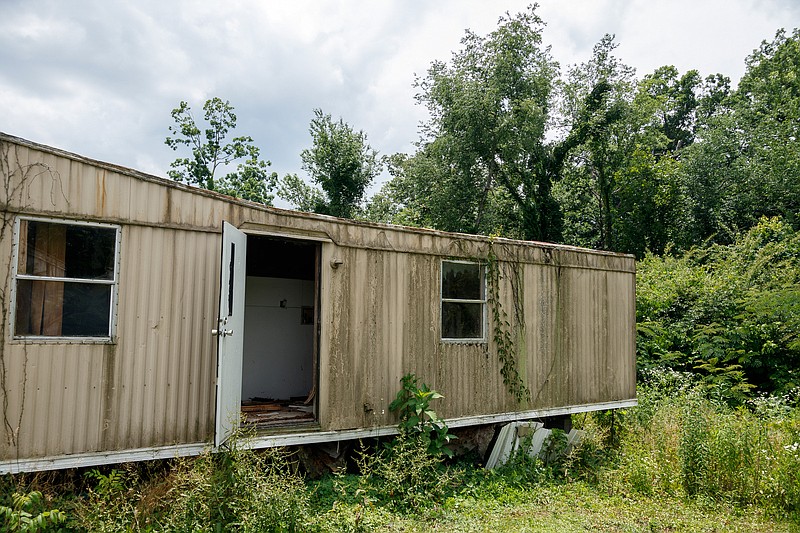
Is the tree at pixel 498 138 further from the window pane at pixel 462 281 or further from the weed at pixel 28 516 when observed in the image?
the weed at pixel 28 516

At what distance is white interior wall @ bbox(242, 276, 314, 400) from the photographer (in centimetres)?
891

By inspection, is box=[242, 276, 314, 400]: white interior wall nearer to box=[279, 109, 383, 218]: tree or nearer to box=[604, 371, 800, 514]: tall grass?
box=[604, 371, 800, 514]: tall grass

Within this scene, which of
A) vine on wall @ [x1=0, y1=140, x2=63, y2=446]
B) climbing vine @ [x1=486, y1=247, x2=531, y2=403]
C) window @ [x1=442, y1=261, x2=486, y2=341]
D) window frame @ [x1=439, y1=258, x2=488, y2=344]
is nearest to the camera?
vine on wall @ [x1=0, y1=140, x2=63, y2=446]

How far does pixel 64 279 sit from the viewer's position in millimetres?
5133

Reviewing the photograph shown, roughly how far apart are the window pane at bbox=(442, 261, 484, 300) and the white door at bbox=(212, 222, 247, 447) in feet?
9.36

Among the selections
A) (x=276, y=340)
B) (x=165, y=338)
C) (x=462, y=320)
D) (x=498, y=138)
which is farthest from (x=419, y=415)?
(x=498, y=138)

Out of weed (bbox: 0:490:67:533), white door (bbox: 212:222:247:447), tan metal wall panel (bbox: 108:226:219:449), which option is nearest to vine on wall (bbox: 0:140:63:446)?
weed (bbox: 0:490:67:533)

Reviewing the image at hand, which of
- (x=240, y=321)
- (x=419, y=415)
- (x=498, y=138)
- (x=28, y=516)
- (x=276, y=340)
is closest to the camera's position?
(x=28, y=516)

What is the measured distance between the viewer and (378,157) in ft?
78.9

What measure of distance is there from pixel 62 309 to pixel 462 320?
188 inches

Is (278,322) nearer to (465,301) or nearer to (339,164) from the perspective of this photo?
(465,301)

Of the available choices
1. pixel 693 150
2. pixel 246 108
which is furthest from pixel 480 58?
pixel 246 108

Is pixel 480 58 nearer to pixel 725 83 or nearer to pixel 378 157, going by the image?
pixel 378 157

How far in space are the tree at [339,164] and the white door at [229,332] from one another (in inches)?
593
